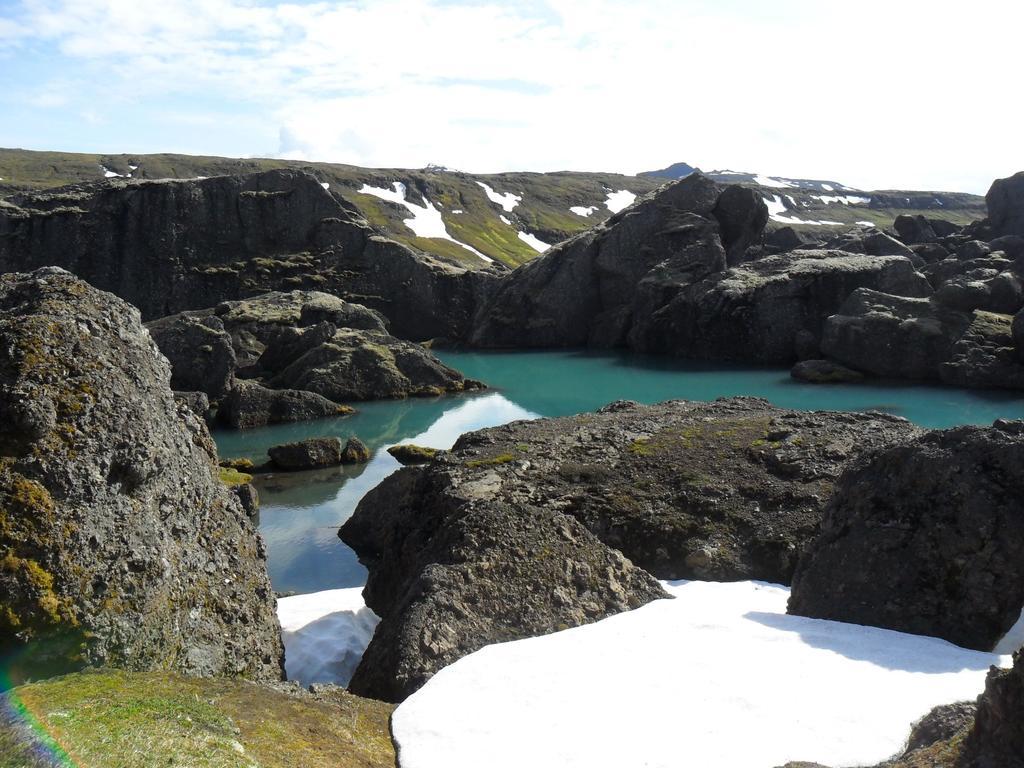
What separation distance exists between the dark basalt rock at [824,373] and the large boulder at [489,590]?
40.2 metres

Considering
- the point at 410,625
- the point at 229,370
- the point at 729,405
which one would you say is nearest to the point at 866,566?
the point at 410,625

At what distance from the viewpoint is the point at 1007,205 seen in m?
89.9

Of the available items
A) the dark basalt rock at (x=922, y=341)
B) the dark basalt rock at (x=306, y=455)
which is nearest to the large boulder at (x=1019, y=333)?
the dark basalt rock at (x=922, y=341)

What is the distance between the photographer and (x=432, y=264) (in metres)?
80.9

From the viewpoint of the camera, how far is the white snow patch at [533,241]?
17125 cm

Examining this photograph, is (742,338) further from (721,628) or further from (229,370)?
(721,628)

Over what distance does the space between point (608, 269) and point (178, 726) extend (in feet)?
230

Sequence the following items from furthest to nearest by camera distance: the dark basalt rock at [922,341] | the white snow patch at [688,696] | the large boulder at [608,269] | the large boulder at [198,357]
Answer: the large boulder at [608,269]
the dark basalt rock at [922,341]
the large boulder at [198,357]
the white snow patch at [688,696]

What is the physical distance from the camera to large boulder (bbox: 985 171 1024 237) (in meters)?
88.4

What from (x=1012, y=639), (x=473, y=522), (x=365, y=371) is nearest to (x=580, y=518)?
(x=473, y=522)

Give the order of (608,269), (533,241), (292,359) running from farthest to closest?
(533,241), (608,269), (292,359)

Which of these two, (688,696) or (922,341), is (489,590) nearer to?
(688,696)

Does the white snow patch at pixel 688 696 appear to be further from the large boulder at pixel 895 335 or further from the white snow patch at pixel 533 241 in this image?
the white snow patch at pixel 533 241

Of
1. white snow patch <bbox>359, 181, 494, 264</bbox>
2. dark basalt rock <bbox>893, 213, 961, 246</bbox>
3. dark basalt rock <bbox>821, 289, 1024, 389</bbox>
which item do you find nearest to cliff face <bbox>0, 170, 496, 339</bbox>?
A: dark basalt rock <bbox>821, 289, 1024, 389</bbox>
